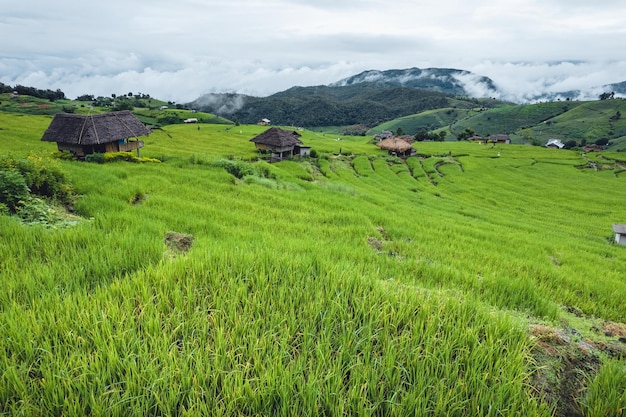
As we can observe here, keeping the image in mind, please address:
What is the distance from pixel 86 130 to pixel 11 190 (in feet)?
84.0

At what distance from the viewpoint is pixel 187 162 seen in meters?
23.0

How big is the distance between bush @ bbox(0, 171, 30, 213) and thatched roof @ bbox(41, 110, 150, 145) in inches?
960

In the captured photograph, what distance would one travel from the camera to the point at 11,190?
6992mm

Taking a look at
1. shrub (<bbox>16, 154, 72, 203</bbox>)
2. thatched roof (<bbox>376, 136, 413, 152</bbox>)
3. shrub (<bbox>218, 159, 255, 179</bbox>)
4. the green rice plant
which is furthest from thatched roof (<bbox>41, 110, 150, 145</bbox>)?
thatched roof (<bbox>376, 136, 413, 152</bbox>)

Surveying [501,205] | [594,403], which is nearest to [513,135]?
[501,205]

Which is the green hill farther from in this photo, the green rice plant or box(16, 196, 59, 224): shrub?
box(16, 196, 59, 224): shrub

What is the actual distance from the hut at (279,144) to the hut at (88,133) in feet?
77.8

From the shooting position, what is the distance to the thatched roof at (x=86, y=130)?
27.5m

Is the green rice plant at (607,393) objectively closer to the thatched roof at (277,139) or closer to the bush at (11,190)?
the bush at (11,190)

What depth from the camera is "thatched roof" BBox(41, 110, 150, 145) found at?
1083 inches

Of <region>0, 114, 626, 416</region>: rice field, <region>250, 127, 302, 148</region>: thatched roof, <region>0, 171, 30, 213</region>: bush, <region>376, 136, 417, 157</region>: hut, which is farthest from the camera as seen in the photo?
<region>376, 136, 417, 157</region>: hut

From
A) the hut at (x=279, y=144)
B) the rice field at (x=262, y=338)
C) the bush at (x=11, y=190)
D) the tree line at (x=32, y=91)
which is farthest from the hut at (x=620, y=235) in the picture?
the tree line at (x=32, y=91)

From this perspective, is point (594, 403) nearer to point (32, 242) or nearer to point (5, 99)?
point (32, 242)

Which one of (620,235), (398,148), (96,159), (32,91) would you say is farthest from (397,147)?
(32,91)
